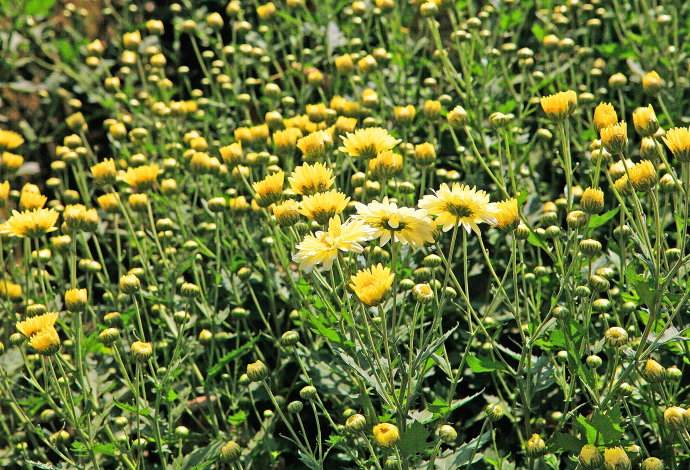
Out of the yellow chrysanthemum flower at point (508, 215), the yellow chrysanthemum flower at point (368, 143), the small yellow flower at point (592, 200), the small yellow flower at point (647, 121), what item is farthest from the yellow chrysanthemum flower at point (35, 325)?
the small yellow flower at point (647, 121)

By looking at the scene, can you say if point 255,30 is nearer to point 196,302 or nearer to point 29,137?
point 29,137

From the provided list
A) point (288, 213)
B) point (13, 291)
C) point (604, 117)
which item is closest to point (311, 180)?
point (288, 213)

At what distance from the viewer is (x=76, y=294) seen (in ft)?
7.57

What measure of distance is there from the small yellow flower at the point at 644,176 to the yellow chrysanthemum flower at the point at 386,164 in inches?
24.0

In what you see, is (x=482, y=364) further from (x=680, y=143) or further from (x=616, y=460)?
(x=680, y=143)

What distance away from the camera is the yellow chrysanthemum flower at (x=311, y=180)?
2055 mm

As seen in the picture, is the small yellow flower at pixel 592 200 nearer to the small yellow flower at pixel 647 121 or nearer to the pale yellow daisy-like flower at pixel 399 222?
the small yellow flower at pixel 647 121

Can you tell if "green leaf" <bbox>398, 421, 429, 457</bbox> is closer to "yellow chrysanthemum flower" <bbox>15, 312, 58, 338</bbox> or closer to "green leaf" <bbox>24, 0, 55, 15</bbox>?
"yellow chrysanthemum flower" <bbox>15, 312, 58, 338</bbox>

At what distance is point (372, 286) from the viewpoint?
68.6 inches

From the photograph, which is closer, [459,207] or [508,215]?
[459,207]

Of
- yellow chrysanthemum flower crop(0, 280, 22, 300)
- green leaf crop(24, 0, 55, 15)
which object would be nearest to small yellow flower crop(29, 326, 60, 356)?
yellow chrysanthemum flower crop(0, 280, 22, 300)

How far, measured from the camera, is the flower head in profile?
72.3 inches

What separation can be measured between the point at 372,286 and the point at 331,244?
0.13 m

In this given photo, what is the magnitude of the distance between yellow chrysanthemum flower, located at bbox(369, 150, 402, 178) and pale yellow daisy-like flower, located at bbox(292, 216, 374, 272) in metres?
0.42
